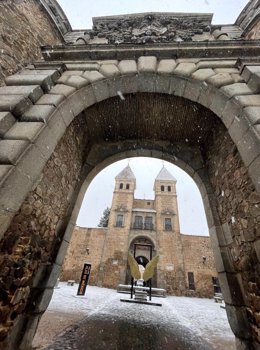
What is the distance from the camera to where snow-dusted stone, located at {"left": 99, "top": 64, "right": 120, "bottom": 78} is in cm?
295

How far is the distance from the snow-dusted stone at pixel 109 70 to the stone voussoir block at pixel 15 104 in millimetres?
1257

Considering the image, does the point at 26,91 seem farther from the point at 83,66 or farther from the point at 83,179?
the point at 83,179

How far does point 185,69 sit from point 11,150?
8.68ft

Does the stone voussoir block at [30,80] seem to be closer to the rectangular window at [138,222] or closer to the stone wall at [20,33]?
the stone wall at [20,33]

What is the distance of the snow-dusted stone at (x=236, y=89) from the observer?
2.45 meters

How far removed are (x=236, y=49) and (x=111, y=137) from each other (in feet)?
9.22

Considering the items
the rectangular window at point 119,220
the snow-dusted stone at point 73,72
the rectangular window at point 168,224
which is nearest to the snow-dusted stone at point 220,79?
the snow-dusted stone at point 73,72

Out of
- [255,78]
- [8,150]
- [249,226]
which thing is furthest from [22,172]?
[255,78]

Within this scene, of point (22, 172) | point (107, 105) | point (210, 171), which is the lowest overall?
point (22, 172)

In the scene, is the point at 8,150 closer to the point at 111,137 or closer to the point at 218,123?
the point at 111,137

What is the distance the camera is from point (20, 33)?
3.24 meters

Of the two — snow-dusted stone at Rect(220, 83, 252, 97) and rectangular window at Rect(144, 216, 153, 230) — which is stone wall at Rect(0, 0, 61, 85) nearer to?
snow-dusted stone at Rect(220, 83, 252, 97)

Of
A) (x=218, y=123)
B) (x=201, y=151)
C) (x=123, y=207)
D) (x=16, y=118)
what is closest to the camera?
(x=16, y=118)

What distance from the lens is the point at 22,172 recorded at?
190 cm
